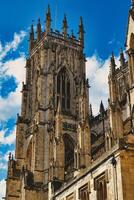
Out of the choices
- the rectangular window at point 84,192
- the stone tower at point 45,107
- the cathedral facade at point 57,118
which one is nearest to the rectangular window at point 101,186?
the rectangular window at point 84,192

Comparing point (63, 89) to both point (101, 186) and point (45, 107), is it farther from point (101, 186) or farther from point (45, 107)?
point (101, 186)

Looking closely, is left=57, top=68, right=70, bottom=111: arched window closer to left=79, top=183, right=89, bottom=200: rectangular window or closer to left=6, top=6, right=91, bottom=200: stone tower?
left=6, top=6, right=91, bottom=200: stone tower

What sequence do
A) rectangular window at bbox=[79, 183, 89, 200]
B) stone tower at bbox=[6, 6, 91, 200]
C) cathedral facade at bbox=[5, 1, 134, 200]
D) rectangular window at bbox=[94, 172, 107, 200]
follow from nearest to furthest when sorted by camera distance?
1. rectangular window at bbox=[94, 172, 107, 200]
2. rectangular window at bbox=[79, 183, 89, 200]
3. cathedral facade at bbox=[5, 1, 134, 200]
4. stone tower at bbox=[6, 6, 91, 200]

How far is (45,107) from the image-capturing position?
209ft

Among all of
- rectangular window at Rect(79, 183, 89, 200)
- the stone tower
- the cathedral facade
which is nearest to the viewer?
rectangular window at Rect(79, 183, 89, 200)

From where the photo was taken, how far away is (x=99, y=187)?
2383cm

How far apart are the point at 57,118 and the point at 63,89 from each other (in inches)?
714

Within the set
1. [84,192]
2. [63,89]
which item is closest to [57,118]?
[63,89]

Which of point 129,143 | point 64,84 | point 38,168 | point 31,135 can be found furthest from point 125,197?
point 64,84

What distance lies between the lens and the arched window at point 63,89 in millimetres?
67213

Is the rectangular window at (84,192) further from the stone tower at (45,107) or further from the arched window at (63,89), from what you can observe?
the arched window at (63,89)

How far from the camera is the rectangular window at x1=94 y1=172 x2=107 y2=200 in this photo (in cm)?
2338

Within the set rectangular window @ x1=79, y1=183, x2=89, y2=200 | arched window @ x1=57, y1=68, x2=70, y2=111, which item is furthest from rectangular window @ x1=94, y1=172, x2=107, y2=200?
arched window @ x1=57, y1=68, x2=70, y2=111

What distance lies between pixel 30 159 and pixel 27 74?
1589 centimetres
